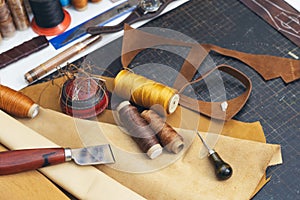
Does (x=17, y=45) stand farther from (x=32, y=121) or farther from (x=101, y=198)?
(x=101, y=198)

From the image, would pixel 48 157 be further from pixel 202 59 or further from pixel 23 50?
pixel 202 59

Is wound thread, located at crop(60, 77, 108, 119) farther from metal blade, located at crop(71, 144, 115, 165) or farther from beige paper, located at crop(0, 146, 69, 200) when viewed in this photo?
beige paper, located at crop(0, 146, 69, 200)

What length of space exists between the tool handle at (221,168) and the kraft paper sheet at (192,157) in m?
0.02

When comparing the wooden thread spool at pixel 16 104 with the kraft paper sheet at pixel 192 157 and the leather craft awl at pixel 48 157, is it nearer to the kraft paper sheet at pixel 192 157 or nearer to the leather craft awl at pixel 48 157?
the kraft paper sheet at pixel 192 157

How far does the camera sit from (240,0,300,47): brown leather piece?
1592 millimetres

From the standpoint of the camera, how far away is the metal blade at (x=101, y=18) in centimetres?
160

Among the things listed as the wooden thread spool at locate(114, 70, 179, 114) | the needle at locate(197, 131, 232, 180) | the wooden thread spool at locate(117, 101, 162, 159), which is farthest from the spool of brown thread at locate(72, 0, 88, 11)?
the needle at locate(197, 131, 232, 180)

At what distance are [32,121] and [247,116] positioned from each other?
61 cm

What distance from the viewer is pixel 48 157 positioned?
120 cm

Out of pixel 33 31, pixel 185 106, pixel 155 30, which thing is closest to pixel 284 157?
pixel 185 106

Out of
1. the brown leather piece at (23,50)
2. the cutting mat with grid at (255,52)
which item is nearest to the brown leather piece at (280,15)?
the cutting mat with grid at (255,52)

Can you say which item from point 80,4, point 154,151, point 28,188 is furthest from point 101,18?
point 28,188

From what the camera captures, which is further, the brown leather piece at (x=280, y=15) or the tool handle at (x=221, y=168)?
the brown leather piece at (x=280, y=15)

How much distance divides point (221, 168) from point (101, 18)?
0.70 meters
